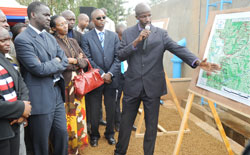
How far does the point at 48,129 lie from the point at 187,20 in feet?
18.0

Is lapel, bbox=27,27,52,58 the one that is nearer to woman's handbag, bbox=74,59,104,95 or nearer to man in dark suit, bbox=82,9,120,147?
woman's handbag, bbox=74,59,104,95

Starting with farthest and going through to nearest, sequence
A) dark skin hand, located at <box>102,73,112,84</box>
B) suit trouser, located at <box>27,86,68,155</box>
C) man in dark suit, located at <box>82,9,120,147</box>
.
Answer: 1. man in dark suit, located at <box>82,9,120,147</box>
2. dark skin hand, located at <box>102,73,112,84</box>
3. suit trouser, located at <box>27,86,68,155</box>

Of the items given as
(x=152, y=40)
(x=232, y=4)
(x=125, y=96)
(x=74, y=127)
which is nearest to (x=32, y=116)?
(x=74, y=127)

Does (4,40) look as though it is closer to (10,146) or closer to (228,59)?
(10,146)

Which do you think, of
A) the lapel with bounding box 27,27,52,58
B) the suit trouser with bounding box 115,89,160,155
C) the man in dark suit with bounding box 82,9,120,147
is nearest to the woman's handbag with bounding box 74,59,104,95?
the man in dark suit with bounding box 82,9,120,147

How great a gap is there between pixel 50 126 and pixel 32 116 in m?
0.22

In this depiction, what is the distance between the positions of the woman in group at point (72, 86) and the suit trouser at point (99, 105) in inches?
12.8

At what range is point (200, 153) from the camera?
3.23m

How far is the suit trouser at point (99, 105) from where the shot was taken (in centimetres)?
338

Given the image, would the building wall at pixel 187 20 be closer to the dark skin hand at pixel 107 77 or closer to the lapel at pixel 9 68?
the dark skin hand at pixel 107 77

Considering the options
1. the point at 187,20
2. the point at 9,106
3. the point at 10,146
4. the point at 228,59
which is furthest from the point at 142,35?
the point at 187,20

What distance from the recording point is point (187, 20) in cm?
649

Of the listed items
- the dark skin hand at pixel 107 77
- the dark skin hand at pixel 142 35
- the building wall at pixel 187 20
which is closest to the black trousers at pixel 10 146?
the dark skin hand at pixel 142 35

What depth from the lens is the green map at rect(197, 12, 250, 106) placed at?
7.11ft
